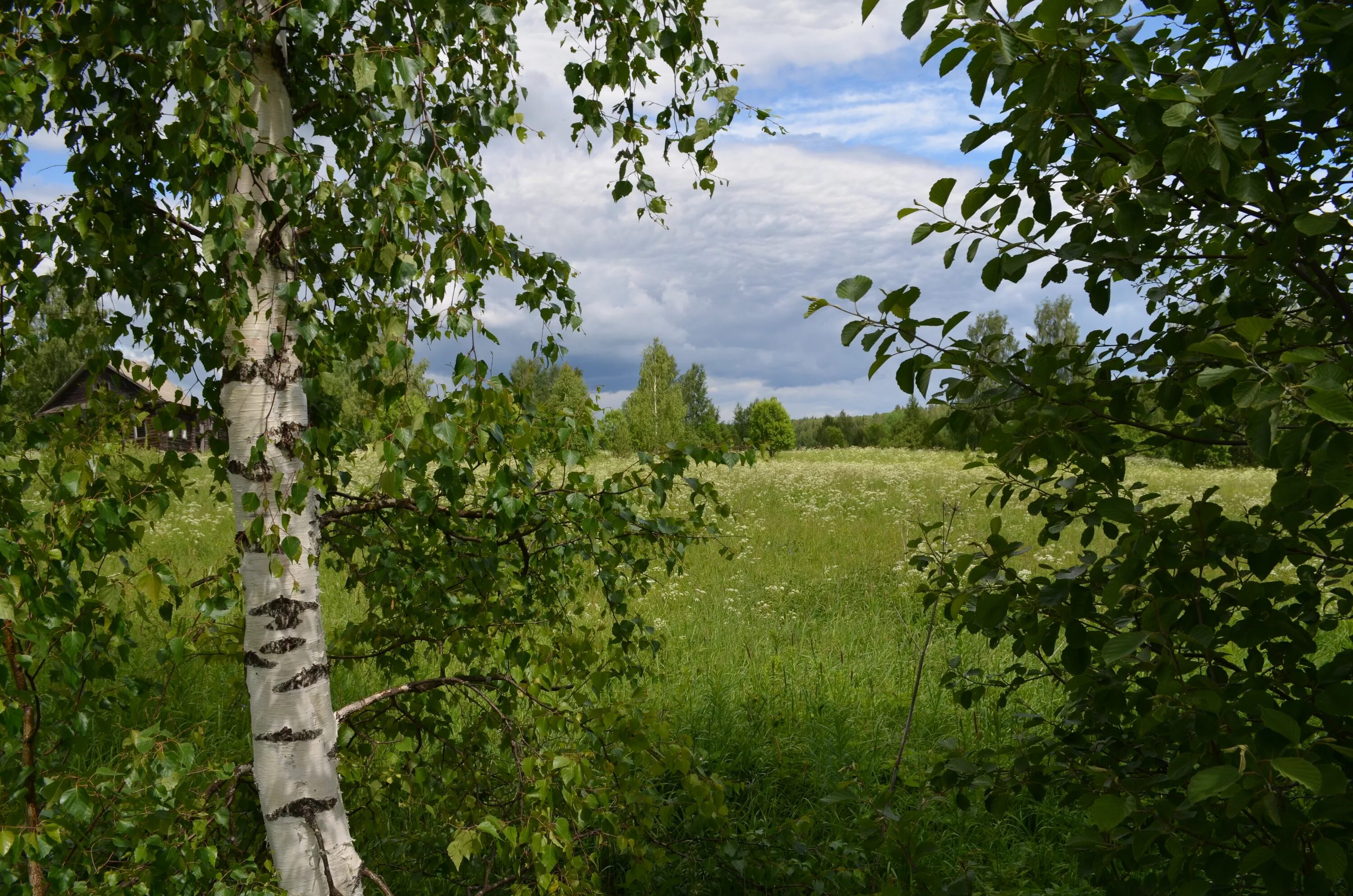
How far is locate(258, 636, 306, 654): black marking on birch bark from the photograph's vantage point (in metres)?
2.61

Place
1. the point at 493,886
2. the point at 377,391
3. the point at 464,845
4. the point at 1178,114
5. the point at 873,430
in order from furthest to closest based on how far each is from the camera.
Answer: the point at 873,430, the point at 493,886, the point at 377,391, the point at 464,845, the point at 1178,114

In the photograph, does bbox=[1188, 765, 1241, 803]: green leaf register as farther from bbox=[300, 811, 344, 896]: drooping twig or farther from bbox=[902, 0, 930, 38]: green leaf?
bbox=[300, 811, 344, 896]: drooping twig

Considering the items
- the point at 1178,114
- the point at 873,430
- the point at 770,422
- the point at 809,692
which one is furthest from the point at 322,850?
the point at 873,430

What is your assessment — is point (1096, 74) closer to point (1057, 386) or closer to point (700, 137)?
point (1057, 386)

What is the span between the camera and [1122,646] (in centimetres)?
169

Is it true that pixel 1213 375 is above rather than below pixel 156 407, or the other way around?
below

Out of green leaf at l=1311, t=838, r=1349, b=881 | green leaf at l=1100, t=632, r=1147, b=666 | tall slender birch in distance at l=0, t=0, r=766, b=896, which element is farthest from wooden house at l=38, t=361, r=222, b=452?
green leaf at l=1311, t=838, r=1349, b=881

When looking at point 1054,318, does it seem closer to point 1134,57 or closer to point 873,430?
point 873,430

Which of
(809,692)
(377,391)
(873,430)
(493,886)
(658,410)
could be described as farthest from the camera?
(873,430)

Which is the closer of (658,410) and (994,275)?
(994,275)

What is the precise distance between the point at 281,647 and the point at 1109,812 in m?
2.35

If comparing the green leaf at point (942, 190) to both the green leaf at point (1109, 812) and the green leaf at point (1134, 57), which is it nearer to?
the green leaf at point (1134, 57)

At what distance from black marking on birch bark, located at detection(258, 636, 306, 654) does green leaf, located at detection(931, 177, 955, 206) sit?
2.32 meters

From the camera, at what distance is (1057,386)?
2.06 meters
